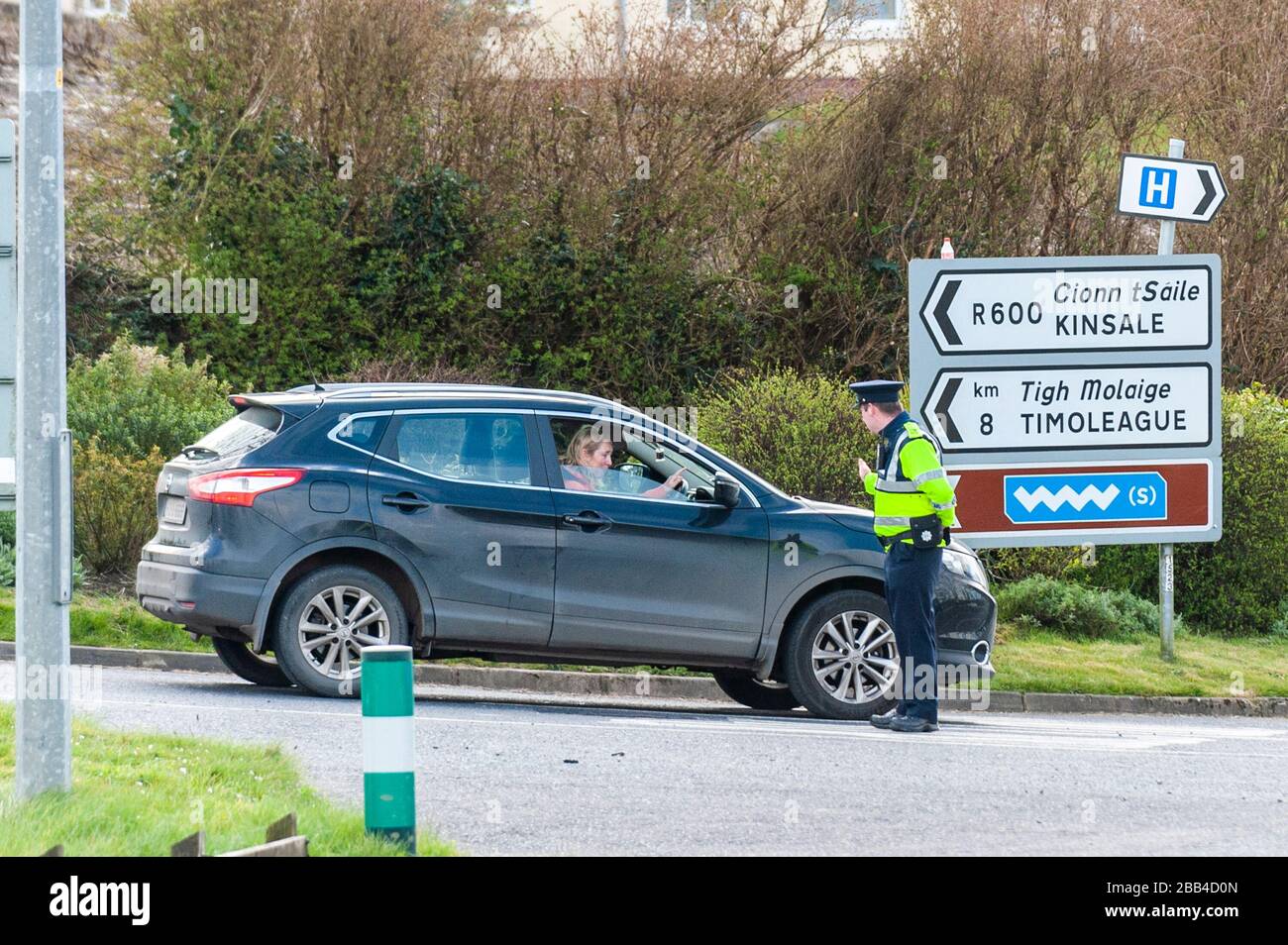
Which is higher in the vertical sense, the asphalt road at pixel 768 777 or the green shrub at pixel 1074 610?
the green shrub at pixel 1074 610

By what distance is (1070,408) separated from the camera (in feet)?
46.4

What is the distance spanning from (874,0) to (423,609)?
13972 mm

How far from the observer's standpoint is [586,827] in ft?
23.6

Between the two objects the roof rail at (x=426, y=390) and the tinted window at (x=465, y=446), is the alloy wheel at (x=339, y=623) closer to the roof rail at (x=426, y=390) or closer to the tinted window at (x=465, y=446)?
the tinted window at (x=465, y=446)

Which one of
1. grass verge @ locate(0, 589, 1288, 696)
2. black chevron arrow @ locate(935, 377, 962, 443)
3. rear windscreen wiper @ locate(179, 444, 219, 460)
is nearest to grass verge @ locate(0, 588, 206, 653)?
grass verge @ locate(0, 589, 1288, 696)

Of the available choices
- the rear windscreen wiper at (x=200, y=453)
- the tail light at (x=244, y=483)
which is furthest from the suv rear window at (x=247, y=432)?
the tail light at (x=244, y=483)

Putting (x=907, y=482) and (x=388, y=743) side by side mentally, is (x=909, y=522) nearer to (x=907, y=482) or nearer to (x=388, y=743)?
(x=907, y=482)

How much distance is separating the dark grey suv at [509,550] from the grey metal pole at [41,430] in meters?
3.50

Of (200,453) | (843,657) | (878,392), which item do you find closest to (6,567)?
(200,453)

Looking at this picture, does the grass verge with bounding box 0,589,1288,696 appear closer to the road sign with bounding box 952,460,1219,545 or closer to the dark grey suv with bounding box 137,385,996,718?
the road sign with bounding box 952,460,1219,545

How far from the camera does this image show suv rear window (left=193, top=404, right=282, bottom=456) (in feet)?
34.0

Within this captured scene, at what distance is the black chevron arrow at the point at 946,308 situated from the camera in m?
13.9

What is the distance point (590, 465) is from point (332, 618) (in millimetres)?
1753

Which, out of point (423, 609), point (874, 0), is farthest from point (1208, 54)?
point (423, 609)
